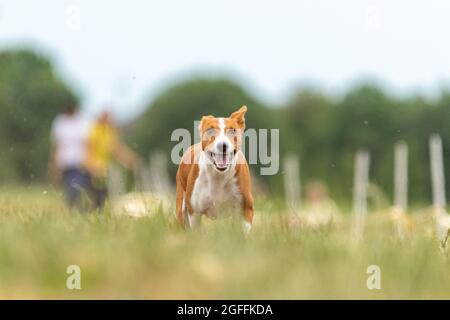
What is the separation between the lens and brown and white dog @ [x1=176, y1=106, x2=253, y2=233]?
6.74 metres

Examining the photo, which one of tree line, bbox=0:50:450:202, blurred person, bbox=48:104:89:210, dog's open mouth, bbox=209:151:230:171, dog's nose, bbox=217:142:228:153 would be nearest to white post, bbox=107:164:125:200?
blurred person, bbox=48:104:89:210

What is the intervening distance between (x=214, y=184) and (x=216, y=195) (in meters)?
0.09

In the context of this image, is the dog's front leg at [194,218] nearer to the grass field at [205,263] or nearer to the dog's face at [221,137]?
the dog's face at [221,137]

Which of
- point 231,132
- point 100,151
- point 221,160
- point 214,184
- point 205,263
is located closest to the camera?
point 205,263

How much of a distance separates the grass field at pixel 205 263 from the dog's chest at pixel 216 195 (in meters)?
0.74

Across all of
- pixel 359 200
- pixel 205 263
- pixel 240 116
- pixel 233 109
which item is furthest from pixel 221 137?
pixel 233 109

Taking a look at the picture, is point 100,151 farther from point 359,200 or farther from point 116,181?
point 116,181

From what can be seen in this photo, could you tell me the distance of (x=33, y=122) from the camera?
235ft

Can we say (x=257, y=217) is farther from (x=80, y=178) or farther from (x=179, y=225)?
(x=80, y=178)

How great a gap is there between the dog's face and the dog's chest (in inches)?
9.5

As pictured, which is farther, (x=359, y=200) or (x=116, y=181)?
(x=116, y=181)

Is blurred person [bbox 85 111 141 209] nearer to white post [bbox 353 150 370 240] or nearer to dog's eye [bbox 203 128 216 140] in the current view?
white post [bbox 353 150 370 240]

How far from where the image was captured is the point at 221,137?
255 inches
